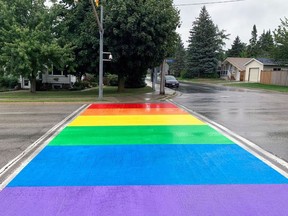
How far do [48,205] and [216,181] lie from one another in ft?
8.94

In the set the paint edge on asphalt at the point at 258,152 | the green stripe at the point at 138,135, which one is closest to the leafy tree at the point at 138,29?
the green stripe at the point at 138,135

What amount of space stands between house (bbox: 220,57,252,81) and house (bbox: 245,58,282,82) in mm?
3364

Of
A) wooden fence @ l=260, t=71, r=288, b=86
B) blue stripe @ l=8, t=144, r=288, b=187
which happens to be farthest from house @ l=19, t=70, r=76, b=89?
blue stripe @ l=8, t=144, r=288, b=187

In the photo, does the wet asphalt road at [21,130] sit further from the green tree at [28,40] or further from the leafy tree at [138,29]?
the leafy tree at [138,29]

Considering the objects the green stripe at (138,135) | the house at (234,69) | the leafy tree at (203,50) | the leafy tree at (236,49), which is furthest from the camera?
the leafy tree at (236,49)

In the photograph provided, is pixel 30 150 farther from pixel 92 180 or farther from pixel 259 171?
pixel 259 171

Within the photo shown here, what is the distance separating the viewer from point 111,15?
2298cm

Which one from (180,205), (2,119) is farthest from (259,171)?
(2,119)

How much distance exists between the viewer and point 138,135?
9.95 metres

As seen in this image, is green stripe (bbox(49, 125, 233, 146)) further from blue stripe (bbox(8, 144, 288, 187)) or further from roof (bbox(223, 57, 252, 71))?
roof (bbox(223, 57, 252, 71))

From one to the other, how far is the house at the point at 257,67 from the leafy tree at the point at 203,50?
1152 cm

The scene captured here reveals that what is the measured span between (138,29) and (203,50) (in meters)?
49.0

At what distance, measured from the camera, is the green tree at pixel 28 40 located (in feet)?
75.0

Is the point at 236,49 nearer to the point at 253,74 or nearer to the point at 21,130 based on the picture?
the point at 253,74
